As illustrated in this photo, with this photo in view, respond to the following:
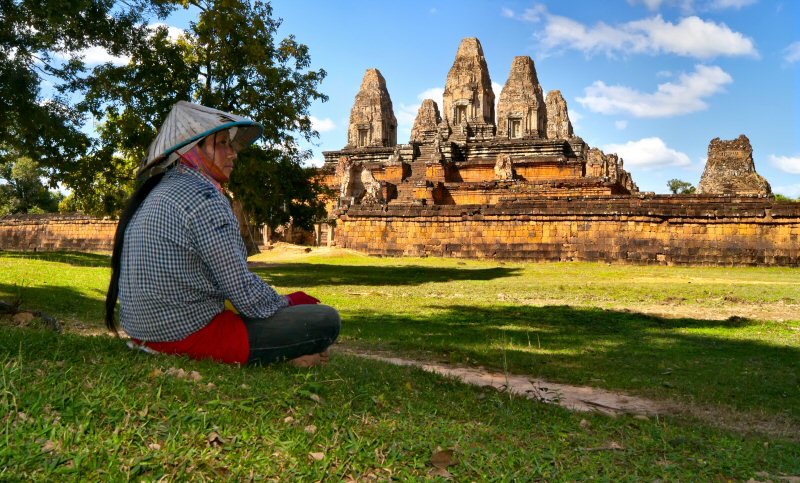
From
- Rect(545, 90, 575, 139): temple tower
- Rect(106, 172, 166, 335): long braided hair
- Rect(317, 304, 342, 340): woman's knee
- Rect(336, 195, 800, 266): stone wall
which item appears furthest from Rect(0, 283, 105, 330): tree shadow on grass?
Rect(545, 90, 575, 139): temple tower

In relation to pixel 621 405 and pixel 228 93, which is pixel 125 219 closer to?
pixel 621 405

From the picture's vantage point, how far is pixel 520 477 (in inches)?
103

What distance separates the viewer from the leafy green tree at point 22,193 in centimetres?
4434

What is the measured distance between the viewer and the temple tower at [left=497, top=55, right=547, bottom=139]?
137 feet

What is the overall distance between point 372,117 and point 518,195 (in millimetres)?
20179

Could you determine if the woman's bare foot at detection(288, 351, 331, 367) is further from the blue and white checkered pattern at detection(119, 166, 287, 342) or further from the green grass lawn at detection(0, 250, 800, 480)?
the blue and white checkered pattern at detection(119, 166, 287, 342)

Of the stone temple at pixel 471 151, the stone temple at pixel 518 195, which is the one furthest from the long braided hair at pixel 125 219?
the stone temple at pixel 471 151

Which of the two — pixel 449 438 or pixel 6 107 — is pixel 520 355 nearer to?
pixel 449 438

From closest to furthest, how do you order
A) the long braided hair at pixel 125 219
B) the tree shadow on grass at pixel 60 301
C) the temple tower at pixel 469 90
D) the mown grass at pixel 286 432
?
1. the mown grass at pixel 286 432
2. the long braided hair at pixel 125 219
3. the tree shadow on grass at pixel 60 301
4. the temple tower at pixel 469 90

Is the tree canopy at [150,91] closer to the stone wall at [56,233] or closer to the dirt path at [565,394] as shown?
the dirt path at [565,394]

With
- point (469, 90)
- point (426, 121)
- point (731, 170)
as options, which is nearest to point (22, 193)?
point (426, 121)

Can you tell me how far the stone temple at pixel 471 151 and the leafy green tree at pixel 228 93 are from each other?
457 inches

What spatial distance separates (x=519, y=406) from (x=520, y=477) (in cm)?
132

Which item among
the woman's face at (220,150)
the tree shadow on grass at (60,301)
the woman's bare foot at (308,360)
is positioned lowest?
the tree shadow on grass at (60,301)
